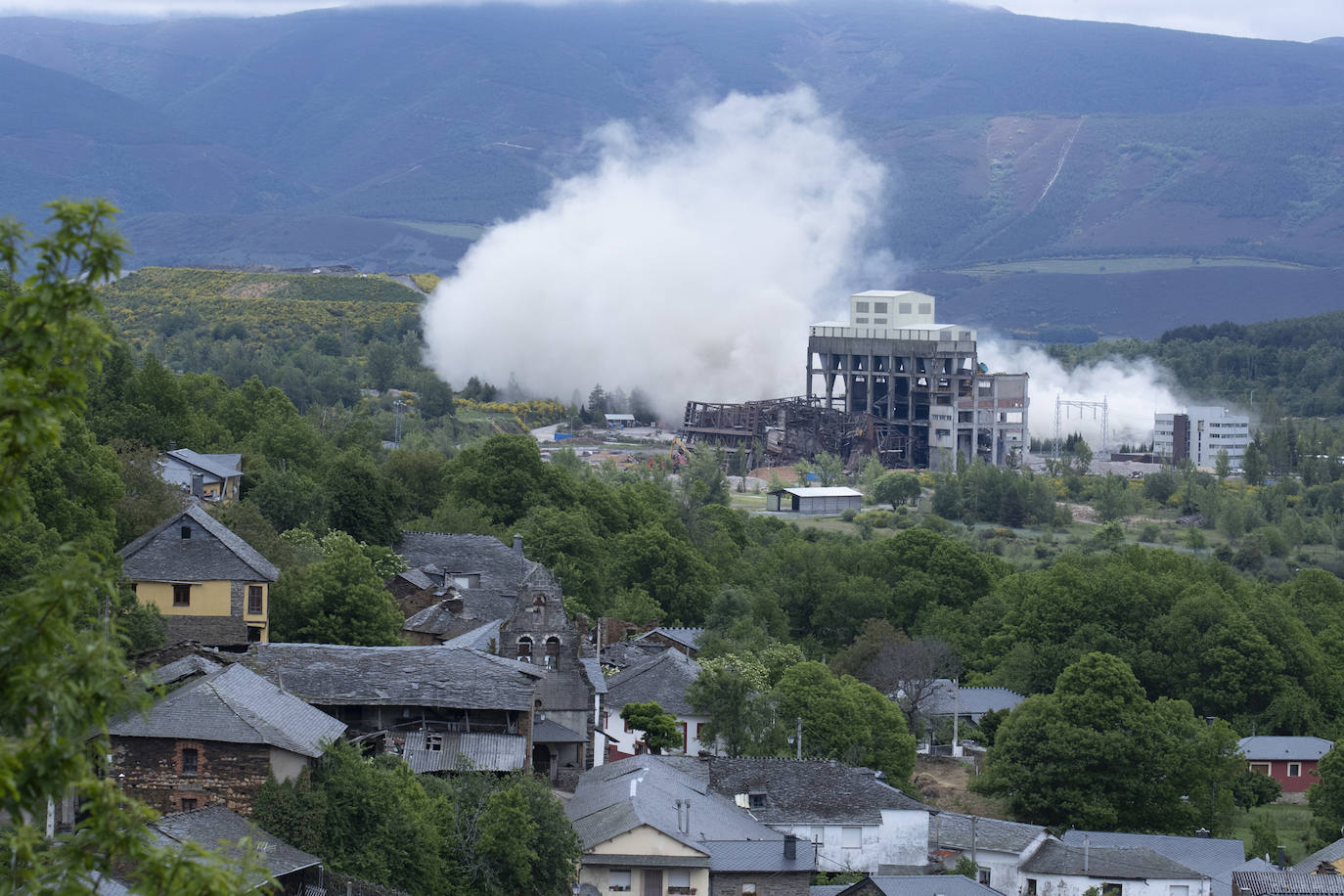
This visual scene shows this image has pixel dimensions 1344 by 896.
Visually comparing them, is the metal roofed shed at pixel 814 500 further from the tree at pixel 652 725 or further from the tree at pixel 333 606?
the tree at pixel 333 606

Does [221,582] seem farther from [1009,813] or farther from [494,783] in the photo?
[1009,813]

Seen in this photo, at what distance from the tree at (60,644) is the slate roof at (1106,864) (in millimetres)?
37863

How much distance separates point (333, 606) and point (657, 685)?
1186 centimetres

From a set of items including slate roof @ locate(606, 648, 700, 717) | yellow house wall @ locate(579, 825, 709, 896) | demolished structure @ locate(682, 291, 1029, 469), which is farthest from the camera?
demolished structure @ locate(682, 291, 1029, 469)

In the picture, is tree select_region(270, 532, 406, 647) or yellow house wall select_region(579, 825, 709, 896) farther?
tree select_region(270, 532, 406, 647)

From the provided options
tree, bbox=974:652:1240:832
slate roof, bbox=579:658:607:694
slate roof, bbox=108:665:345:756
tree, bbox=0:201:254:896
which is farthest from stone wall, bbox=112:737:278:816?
tree, bbox=974:652:1240:832

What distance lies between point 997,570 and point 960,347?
70386 millimetres

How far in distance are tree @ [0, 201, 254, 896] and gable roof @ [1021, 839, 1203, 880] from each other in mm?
37824

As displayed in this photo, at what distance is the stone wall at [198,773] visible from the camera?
3259cm

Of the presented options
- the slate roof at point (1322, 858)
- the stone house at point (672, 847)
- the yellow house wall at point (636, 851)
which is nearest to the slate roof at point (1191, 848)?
the slate roof at point (1322, 858)

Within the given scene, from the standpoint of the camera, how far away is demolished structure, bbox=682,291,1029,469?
159125 millimetres

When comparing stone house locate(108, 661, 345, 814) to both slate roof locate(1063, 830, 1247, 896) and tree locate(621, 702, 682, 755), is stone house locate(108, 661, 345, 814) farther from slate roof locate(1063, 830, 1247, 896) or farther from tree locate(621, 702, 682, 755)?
slate roof locate(1063, 830, 1247, 896)

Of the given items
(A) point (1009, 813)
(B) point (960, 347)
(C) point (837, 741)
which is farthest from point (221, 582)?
(B) point (960, 347)

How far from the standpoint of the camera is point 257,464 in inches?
2707
